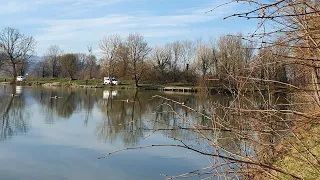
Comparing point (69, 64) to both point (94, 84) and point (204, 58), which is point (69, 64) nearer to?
point (94, 84)

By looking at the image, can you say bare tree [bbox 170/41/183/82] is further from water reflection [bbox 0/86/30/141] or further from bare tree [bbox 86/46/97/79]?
water reflection [bbox 0/86/30/141]

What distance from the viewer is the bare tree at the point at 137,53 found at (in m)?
43.3

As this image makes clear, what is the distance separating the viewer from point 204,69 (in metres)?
45.3

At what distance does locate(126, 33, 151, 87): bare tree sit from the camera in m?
43.3

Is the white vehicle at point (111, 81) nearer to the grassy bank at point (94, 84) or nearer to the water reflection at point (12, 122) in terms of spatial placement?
the grassy bank at point (94, 84)

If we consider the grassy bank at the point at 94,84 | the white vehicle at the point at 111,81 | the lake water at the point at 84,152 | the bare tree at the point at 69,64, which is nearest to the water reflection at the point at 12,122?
the lake water at the point at 84,152

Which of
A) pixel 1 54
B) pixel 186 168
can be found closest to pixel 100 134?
pixel 186 168

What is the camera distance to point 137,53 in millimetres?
44094

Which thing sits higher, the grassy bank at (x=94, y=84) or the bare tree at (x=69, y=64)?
the bare tree at (x=69, y=64)

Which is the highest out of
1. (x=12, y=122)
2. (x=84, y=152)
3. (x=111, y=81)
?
(x=111, y=81)

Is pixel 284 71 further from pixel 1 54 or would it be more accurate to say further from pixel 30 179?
pixel 1 54

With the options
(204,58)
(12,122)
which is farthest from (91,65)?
(12,122)

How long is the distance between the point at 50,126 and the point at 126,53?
104 ft

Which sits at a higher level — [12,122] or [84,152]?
[12,122]
